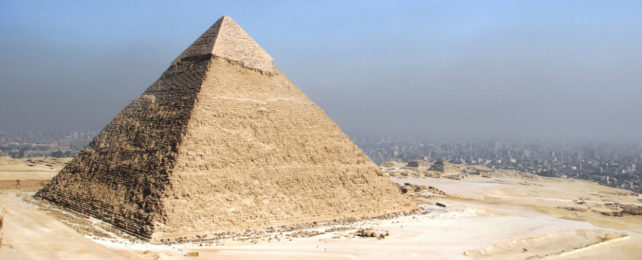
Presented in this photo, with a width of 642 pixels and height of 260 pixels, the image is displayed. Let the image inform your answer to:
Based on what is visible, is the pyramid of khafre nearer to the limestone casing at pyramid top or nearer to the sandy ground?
the limestone casing at pyramid top

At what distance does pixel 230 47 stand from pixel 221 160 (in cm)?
692

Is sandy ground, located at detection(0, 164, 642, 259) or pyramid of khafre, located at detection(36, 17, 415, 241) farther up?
pyramid of khafre, located at detection(36, 17, 415, 241)

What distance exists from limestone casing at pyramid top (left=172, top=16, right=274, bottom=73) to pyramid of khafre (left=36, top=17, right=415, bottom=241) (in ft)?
0.22

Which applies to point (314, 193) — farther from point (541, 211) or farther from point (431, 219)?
point (541, 211)

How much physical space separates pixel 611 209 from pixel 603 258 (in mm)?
22814

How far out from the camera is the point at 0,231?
33.7ft

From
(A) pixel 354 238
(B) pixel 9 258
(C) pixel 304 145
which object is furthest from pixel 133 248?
(C) pixel 304 145

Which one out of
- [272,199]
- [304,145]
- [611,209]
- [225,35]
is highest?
[225,35]

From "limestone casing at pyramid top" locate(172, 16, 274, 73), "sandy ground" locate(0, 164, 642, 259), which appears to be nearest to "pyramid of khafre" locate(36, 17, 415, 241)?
"limestone casing at pyramid top" locate(172, 16, 274, 73)

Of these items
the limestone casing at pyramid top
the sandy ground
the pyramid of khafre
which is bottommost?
the sandy ground

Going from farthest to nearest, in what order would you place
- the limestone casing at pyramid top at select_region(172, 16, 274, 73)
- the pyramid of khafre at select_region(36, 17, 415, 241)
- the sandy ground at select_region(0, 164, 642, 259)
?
the limestone casing at pyramid top at select_region(172, 16, 274, 73), the pyramid of khafre at select_region(36, 17, 415, 241), the sandy ground at select_region(0, 164, 642, 259)

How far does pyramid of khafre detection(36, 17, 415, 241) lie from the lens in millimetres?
16703

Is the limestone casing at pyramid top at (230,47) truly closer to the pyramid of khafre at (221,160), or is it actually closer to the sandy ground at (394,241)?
the pyramid of khafre at (221,160)

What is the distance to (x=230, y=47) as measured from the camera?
22500 millimetres
